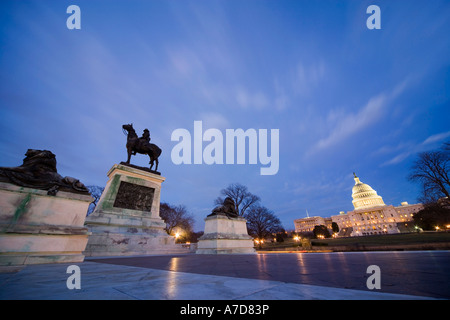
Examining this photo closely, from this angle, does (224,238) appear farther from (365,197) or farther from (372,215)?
(365,197)

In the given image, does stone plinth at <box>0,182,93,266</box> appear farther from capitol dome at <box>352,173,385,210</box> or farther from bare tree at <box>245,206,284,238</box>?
capitol dome at <box>352,173,385,210</box>

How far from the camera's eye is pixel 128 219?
10531 mm

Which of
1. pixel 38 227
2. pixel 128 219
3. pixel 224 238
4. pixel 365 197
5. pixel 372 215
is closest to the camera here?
pixel 38 227

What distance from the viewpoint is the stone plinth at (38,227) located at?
4309 mm

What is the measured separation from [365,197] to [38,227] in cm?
13148

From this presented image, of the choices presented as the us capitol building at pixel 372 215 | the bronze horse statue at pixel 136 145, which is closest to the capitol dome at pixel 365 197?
the us capitol building at pixel 372 215

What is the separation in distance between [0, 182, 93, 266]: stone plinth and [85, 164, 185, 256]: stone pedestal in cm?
424

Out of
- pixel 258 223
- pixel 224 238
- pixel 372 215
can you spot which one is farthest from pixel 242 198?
pixel 372 215
